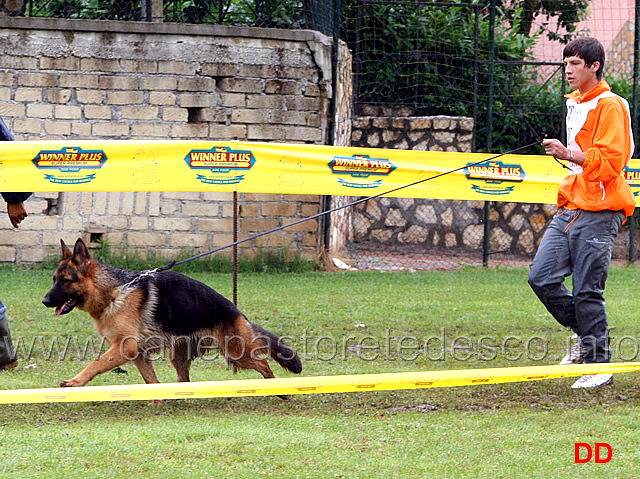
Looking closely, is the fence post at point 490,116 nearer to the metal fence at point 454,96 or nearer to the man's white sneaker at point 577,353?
the metal fence at point 454,96

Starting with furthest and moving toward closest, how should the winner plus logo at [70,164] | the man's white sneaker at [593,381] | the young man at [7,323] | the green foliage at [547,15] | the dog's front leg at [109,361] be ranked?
the green foliage at [547,15] < the winner plus logo at [70,164] < the young man at [7,323] < the man's white sneaker at [593,381] < the dog's front leg at [109,361]

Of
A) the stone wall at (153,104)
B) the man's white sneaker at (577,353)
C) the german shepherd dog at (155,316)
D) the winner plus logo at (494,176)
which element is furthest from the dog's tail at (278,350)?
the stone wall at (153,104)

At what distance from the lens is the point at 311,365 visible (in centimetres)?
601

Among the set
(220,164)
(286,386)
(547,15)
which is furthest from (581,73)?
(547,15)

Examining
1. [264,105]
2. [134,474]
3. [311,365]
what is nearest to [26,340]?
[311,365]

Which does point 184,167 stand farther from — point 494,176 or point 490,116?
point 490,116

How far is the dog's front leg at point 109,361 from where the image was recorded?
187 inches

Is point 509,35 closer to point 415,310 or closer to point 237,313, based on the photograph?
point 415,310

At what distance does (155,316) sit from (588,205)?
2.85m

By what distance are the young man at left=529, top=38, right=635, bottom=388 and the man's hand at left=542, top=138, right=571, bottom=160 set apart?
0.06 m

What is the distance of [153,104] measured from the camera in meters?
11.2

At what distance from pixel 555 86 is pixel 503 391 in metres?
9.93

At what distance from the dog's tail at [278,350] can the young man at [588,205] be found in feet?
5.51

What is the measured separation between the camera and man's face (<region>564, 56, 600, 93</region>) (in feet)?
16.6
